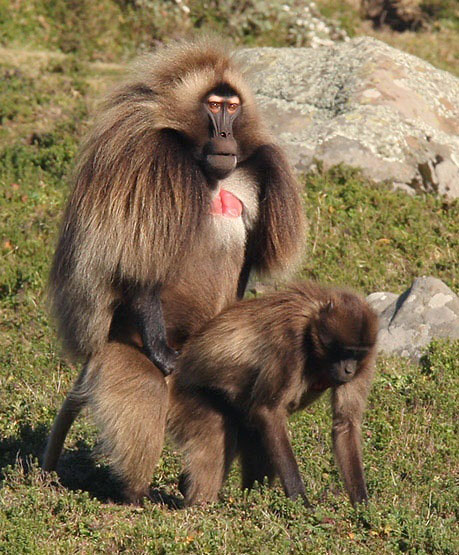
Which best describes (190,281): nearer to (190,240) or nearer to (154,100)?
(190,240)

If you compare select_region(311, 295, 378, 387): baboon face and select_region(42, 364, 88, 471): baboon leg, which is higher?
select_region(311, 295, 378, 387): baboon face

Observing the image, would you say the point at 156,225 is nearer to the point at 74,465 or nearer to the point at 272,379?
the point at 272,379

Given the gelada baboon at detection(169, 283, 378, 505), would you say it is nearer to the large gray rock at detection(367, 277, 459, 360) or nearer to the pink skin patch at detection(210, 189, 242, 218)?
the pink skin patch at detection(210, 189, 242, 218)

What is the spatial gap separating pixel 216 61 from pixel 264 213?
31.4 inches

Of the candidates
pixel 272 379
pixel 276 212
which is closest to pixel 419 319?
pixel 276 212

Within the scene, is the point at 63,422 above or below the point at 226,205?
below

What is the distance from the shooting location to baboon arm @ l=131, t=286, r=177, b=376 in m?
4.96

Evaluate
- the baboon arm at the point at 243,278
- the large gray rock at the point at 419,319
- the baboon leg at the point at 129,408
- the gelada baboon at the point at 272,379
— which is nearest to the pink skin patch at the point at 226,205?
the baboon arm at the point at 243,278

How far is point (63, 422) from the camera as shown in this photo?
545 centimetres

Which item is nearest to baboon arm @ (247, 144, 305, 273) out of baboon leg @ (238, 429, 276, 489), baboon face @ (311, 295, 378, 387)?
baboon face @ (311, 295, 378, 387)

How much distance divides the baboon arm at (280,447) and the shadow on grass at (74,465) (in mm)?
830

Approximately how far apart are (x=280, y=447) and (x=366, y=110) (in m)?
5.84

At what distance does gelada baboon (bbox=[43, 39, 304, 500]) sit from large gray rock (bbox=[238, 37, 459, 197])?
14.6 feet

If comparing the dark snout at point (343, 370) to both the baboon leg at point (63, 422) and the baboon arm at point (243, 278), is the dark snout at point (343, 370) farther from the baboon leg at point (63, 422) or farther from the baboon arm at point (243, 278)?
the baboon leg at point (63, 422)
